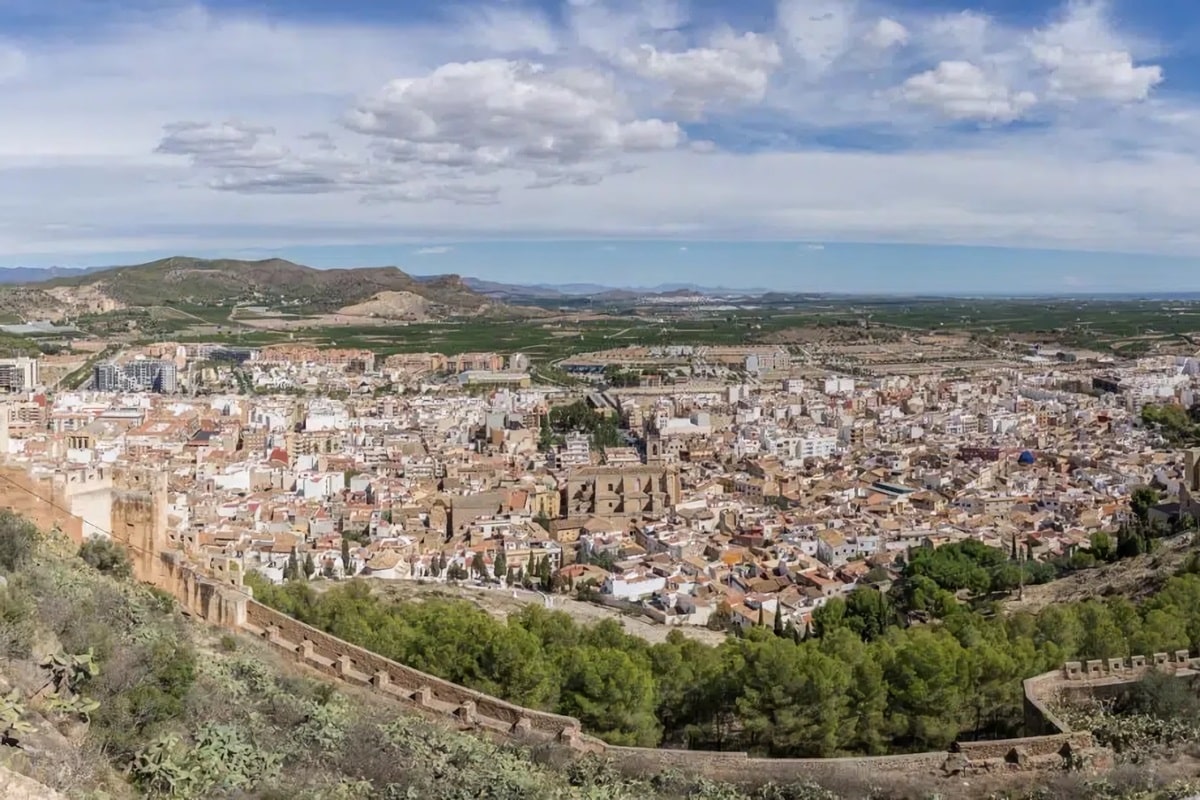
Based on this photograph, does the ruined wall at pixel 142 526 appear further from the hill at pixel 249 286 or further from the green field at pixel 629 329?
→ the hill at pixel 249 286

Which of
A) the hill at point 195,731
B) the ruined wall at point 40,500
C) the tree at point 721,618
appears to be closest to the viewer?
the hill at point 195,731

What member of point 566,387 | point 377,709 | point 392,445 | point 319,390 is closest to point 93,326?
point 319,390

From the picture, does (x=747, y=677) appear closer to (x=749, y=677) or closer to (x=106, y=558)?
(x=749, y=677)

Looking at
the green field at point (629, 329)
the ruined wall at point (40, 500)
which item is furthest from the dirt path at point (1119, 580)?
the green field at point (629, 329)

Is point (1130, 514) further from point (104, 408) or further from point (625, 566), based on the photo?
point (104, 408)

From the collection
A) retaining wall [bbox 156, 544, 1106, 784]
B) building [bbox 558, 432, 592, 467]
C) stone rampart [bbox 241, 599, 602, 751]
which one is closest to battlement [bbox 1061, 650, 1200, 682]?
retaining wall [bbox 156, 544, 1106, 784]

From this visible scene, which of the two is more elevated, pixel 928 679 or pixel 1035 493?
pixel 928 679
